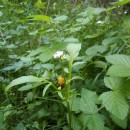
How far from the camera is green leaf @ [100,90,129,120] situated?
81cm

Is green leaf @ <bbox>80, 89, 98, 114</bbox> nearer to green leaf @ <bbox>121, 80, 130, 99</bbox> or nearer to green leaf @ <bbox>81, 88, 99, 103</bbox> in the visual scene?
green leaf @ <bbox>81, 88, 99, 103</bbox>

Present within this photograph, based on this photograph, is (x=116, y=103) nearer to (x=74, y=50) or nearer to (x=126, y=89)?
(x=126, y=89)

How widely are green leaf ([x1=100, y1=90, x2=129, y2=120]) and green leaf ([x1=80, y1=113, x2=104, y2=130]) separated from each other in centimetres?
7

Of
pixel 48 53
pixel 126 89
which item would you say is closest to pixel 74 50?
pixel 48 53

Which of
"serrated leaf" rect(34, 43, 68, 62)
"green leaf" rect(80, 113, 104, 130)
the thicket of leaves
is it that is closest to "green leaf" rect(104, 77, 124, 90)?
the thicket of leaves

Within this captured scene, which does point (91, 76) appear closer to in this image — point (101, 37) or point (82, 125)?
point (101, 37)

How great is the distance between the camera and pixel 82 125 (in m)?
0.94

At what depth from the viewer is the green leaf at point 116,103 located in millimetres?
813

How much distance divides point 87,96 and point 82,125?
97 mm

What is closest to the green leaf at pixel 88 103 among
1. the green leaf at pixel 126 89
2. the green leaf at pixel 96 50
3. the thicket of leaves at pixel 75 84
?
the thicket of leaves at pixel 75 84

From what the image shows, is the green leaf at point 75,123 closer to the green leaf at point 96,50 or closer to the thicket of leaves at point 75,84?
the thicket of leaves at point 75,84

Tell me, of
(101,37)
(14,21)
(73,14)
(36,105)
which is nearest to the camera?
(36,105)

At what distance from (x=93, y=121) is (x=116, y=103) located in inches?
3.6

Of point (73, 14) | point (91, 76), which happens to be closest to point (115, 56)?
point (91, 76)
